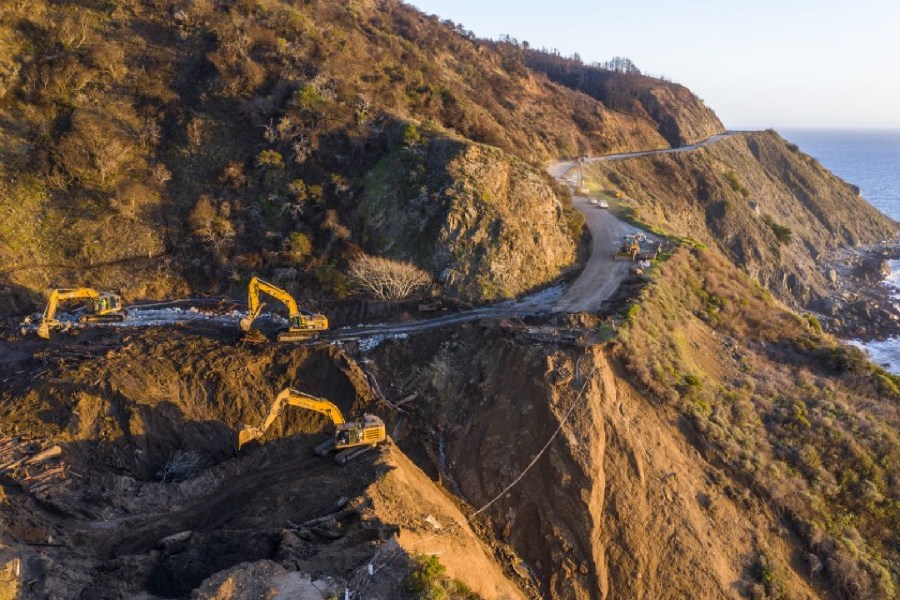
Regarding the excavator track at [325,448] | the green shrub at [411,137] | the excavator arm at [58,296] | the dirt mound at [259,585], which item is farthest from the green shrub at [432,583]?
the green shrub at [411,137]

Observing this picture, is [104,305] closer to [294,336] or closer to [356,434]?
[294,336]

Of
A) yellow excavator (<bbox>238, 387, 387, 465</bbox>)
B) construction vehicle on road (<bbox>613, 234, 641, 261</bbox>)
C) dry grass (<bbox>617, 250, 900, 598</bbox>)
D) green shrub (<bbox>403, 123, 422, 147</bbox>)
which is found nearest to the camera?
dry grass (<bbox>617, 250, 900, 598</bbox>)

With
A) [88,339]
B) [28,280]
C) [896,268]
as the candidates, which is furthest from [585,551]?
[896,268]

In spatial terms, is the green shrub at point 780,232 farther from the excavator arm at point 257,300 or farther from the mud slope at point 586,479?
the excavator arm at point 257,300

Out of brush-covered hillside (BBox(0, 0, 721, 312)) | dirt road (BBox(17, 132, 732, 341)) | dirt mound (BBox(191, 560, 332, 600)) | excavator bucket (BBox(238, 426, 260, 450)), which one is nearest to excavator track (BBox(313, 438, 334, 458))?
excavator bucket (BBox(238, 426, 260, 450))

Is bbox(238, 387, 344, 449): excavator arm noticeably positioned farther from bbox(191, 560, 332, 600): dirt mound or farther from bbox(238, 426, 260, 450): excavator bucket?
bbox(191, 560, 332, 600): dirt mound

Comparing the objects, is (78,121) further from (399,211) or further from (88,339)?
(399,211)
